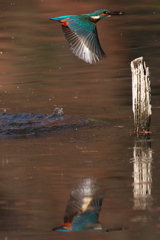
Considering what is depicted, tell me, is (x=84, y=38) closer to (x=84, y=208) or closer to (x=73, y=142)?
(x=73, y=142)

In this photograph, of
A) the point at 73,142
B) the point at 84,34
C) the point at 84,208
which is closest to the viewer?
the point at 84,208

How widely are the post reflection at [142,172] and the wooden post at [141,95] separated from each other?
0.15 metres

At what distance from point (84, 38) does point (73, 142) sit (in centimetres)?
103

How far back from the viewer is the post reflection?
234 inches

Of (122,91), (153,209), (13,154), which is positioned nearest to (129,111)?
(122,91)

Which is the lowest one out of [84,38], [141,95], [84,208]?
[84,208]

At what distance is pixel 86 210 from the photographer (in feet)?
18.8

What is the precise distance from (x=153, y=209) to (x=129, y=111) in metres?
3.65

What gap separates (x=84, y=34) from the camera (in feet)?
26.5

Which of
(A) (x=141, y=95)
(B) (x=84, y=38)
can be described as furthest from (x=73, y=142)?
(B) (x=84, y=38)

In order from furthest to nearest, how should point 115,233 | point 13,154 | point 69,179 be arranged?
Answer: point 13,154, point 69,179, point 115,233

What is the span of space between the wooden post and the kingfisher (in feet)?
1.59

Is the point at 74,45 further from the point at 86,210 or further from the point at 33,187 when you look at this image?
the point at 86,210

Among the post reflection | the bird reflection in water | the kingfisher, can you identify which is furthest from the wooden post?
the bird reflection in water
